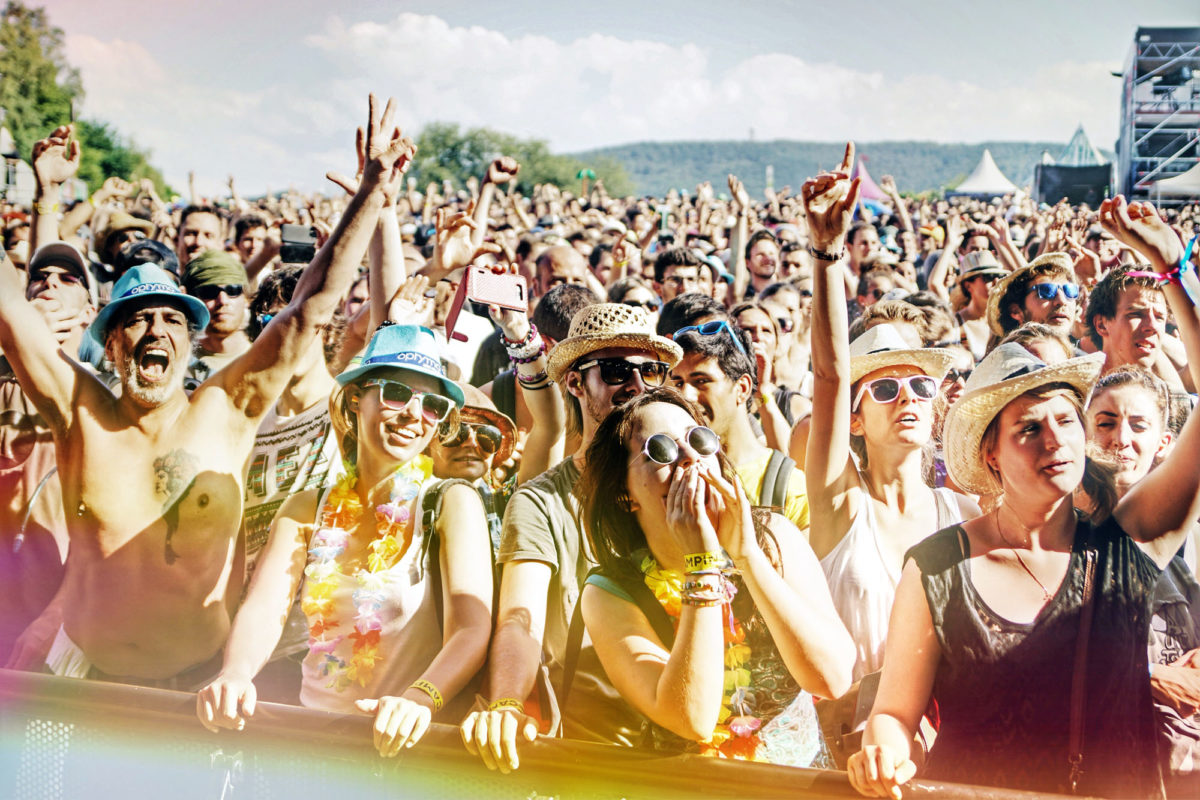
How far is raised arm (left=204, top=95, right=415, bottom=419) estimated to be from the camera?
263cm

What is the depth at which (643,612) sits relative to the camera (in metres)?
1.92

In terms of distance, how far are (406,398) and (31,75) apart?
34.8 feet

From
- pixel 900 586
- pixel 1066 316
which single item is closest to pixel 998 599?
pixel 900 586

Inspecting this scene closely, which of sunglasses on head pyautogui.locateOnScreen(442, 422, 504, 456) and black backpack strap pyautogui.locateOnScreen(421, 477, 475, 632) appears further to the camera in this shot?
sunglasses on head pyautogui.locateOnScreen(442, 422, 504, 456)

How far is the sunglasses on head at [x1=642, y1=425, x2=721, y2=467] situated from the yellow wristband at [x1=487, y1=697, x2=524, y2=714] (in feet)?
1.68

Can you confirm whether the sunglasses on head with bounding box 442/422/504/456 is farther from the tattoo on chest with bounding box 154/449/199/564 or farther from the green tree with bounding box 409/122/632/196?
the green tree with bounding box 409/122/632/196

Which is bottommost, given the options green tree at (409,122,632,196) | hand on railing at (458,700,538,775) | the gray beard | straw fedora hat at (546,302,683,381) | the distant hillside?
hand on railing at (458,700,538,775)

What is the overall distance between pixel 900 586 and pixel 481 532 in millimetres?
892

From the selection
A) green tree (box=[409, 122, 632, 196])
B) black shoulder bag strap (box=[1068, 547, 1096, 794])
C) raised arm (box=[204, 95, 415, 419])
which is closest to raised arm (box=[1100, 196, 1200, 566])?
black shoulder bag strap (box=[1068, 547, 1096, 794])

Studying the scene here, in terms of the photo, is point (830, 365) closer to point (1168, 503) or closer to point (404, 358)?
point (1168, 503)

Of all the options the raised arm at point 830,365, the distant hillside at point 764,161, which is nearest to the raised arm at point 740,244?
the raised arm at point 830,365

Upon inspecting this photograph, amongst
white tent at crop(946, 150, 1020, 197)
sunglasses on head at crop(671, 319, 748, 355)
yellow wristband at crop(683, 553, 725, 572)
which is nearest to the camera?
yellow wristband at crop(683, 553, 725, 572)

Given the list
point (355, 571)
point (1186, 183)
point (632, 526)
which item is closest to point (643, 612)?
point (632, 526)

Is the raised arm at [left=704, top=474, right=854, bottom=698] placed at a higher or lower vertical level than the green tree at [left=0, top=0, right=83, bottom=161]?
lower
